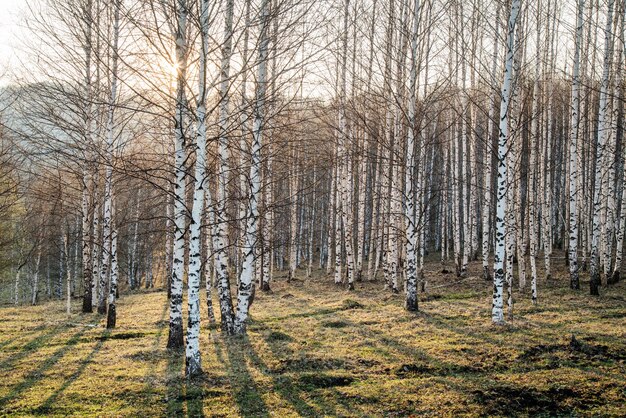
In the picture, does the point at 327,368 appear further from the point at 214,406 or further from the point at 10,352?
the point at 10,352

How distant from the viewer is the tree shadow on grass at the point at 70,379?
6910mm

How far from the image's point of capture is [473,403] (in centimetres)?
652

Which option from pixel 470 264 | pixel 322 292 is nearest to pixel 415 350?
pixel 322 292

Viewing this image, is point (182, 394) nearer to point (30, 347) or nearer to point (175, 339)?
point (175, 339)

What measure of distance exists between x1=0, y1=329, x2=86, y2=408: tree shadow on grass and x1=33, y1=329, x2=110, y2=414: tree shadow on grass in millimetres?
573

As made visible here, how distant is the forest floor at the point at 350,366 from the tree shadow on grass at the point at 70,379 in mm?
27

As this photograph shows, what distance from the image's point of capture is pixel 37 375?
8.81 m

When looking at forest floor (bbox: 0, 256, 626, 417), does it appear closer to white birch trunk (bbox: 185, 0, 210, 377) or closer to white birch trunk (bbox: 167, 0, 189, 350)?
white birch trunk (bbox: 185, 0, 210, 377)

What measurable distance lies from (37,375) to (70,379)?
923 millimetres

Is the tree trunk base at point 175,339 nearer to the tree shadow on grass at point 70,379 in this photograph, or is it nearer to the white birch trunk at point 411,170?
the tree shadow on grass at point 70,379

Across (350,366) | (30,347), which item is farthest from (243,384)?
(30,347)

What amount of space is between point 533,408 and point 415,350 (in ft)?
10.6

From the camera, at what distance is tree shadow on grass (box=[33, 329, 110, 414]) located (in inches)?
272

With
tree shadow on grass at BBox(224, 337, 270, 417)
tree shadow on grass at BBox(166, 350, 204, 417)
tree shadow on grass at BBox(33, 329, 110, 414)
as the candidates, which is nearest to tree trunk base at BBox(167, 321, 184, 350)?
tree shadow on grass at BBox(224, 337, 270, 417)
